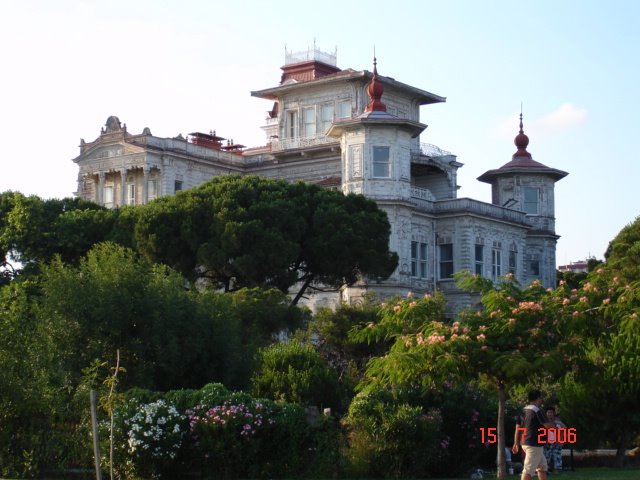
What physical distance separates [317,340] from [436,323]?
24725mm

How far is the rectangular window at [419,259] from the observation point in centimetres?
6594

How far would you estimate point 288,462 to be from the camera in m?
24.9

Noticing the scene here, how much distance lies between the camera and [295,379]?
102ft

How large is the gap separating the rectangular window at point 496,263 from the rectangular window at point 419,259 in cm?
468

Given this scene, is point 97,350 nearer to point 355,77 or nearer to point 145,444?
point 145,444

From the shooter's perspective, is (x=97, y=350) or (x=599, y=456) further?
(x=599, y=456)

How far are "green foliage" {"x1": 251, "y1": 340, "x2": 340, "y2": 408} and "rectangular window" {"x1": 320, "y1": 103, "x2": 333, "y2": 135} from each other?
41.7 meters

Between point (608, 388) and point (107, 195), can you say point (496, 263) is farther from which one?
point (608, 388)

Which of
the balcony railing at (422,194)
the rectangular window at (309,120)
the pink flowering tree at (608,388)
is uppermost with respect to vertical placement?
the rectangular window at (309,120)

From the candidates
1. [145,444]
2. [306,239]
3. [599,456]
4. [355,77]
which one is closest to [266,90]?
[355,77]

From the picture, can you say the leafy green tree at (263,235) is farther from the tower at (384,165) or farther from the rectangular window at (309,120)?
the rectangular window at (309,120)

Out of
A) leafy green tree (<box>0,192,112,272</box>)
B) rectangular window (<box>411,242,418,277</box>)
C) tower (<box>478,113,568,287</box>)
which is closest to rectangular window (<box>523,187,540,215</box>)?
tower (<box>478,113,568,287</box>)

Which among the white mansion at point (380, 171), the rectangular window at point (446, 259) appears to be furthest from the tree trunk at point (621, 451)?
the rectangular window at point (446, 259)
